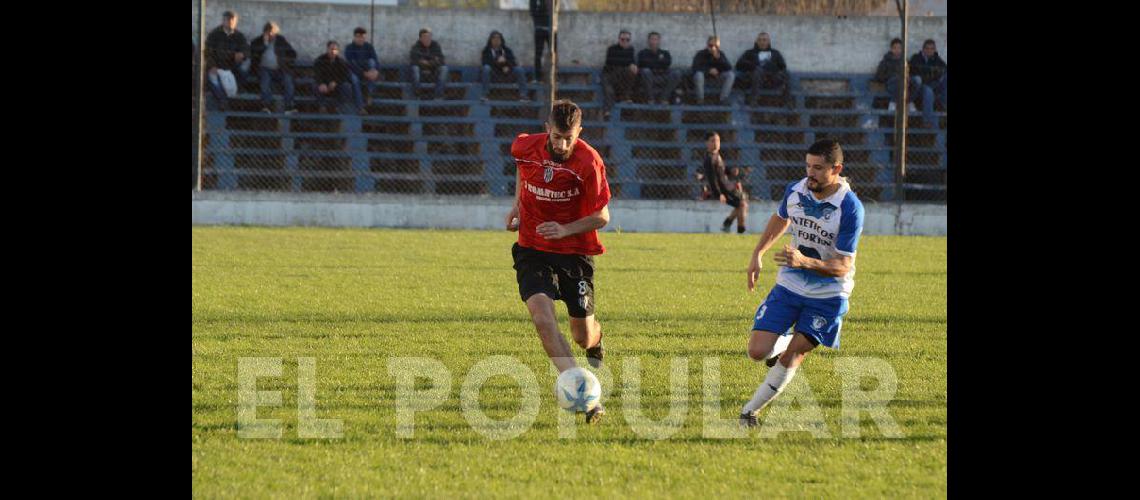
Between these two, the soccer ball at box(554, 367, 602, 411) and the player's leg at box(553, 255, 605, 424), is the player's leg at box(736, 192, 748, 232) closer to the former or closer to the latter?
the player's leg at box(553, 255, 605, 424)

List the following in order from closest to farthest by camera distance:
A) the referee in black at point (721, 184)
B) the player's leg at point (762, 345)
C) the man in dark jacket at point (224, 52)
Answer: the player's leg at point (762, 345), the referee in black at point (721, 184), the man in dark jacket at point (224, 52)

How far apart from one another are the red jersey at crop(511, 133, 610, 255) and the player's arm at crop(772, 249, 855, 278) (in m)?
1.16

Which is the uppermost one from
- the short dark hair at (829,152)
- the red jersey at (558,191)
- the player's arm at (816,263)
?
the short dark hair at (829,152)

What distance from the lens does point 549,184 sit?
7688 mm

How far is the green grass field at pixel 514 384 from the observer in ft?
18.6

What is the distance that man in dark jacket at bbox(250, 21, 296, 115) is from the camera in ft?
78.2

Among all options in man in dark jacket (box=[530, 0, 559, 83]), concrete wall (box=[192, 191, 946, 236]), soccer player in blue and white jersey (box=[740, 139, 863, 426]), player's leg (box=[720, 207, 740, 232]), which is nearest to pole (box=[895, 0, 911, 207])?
concrete wall (box=[192, 191, 946, 236])

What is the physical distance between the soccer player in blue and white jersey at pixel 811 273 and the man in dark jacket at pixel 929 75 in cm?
1831

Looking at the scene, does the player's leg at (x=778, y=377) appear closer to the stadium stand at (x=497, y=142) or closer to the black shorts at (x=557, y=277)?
the black shorts at (x=557, y=277)

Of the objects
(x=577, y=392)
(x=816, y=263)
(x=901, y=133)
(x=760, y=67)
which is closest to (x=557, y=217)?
(x=577, y=392)

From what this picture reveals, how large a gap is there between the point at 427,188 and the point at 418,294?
1198 centimetres

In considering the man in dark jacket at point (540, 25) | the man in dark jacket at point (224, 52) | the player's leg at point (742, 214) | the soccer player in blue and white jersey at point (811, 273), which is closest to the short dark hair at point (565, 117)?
the soccer player in blue and white jersey at point (811, 273)

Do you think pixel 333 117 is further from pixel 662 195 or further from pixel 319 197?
pixel 662 195

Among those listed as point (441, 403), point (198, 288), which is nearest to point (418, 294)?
point (198, 288)
